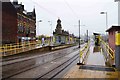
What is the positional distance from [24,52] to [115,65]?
64.2ft

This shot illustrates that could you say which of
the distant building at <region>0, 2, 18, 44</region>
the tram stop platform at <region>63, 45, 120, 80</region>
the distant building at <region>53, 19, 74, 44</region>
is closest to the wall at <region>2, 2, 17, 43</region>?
the distant building at <region>0, 2, 18, 44</region>

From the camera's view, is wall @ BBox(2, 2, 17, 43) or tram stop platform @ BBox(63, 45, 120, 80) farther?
wall @ BBox(2, 2, 17, 43)

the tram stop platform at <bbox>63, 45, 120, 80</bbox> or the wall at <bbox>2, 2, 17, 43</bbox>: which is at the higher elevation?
the wall at <bbox>2, 2, 17, 43</bbox>

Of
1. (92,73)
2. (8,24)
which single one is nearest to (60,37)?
(8,24)

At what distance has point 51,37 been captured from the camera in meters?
59.1

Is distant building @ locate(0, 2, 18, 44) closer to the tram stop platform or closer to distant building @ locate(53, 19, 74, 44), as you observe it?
Result: distant building @ locate(53, 19, 74, 44)

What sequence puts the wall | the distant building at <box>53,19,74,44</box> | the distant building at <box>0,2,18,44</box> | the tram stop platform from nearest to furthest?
the tram stop platform
the distant building at <box>0,2,18,44</box>
the wall
the distant building at <box>53,19,74,44</box>

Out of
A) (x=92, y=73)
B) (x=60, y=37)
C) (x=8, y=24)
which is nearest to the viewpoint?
(x=92, y=73)

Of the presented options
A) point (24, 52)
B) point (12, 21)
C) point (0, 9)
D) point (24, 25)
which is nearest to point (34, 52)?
point (24, 52)

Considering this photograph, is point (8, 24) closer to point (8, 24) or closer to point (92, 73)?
point (8, 24)

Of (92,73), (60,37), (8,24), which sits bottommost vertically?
(92,73)

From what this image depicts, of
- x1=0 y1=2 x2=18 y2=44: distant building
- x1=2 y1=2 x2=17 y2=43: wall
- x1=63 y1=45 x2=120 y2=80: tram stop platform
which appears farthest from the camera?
x1=2 y1=2 x2=17 y2=43: wall

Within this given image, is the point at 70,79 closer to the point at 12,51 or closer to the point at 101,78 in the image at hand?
the point at 101,78

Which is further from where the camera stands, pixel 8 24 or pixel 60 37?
pixel 60 37
